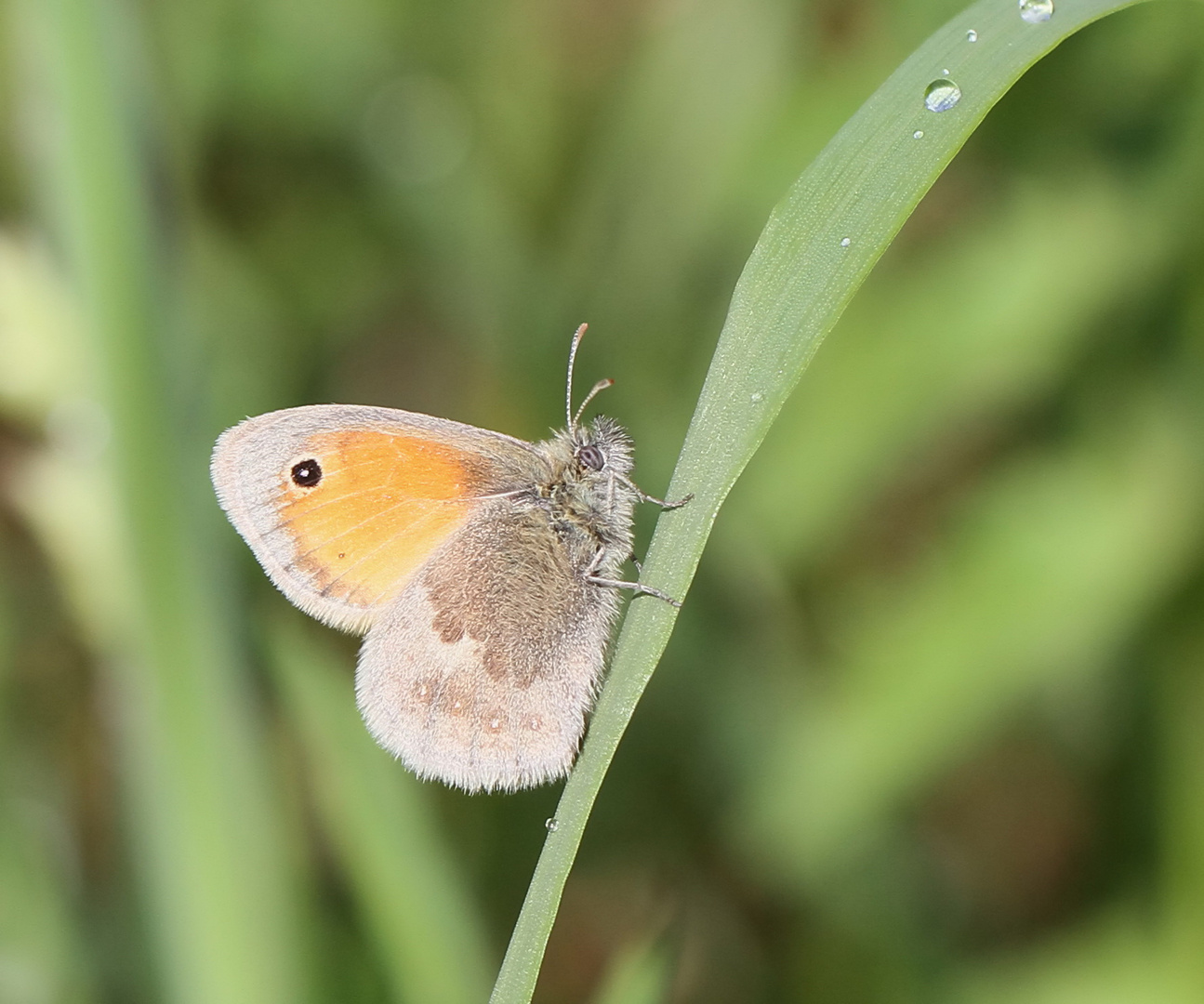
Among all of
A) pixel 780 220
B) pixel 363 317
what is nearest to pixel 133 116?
pixel 780 220

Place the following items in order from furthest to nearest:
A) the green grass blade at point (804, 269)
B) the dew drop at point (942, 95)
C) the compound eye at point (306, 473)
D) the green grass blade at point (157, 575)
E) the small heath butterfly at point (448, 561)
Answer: the compound eye at point (306, 473)
the small heath butterfly at point (448, 561)
the green grass blade at point (157, 575)
the dew drop at point (942, 95)
the green grass blade at point (804, 269)

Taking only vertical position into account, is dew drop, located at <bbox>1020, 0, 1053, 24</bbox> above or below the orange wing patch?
above

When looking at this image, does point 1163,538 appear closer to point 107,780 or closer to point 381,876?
point 381,876

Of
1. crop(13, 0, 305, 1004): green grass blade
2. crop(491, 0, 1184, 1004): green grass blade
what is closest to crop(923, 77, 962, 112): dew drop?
crop(491, 0, 1184, 1004): green grass blade

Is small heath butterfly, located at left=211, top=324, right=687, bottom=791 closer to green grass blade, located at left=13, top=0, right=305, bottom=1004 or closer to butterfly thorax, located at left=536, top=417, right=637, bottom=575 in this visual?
butterfly thorax, located at left=536, top=417, right=637, bottom=575

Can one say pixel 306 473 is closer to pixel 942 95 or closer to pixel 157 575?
pixel 157 575

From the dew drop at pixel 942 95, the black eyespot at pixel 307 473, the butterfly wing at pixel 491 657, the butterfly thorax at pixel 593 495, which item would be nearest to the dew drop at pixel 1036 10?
the dew drop at pixel 942 95

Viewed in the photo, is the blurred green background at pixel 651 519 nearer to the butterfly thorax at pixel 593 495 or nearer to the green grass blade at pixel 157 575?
the green grass blade at pixel 157 575
